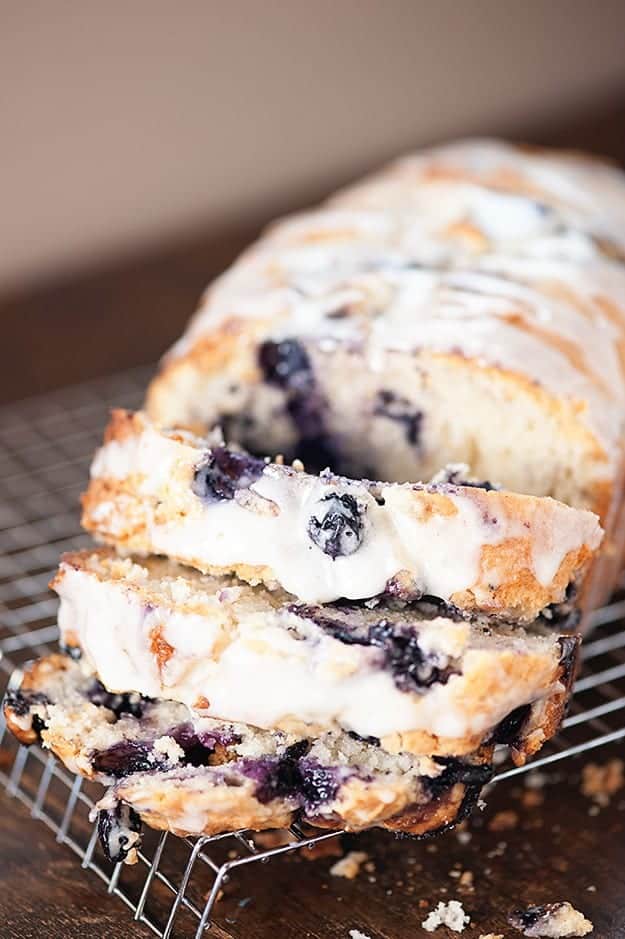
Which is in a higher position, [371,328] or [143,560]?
[371,328]

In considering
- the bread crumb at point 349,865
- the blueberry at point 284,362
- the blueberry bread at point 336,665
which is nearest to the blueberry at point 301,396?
the blueberry at point 284,362

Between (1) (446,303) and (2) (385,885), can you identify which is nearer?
(2) (385,885)

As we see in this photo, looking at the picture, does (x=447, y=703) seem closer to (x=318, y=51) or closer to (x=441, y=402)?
(x=441, y=402)

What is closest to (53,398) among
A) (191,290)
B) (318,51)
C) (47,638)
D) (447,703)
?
(191,290)

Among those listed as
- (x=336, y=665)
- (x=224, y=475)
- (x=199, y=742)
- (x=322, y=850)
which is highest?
(x=224, y=475)

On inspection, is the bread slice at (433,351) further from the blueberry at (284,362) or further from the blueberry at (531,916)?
the blueberry at (531,916)

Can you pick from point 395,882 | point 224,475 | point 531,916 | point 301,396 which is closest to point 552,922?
point 531,916

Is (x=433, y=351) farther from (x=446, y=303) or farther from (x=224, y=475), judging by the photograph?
(x=224, y=475)
